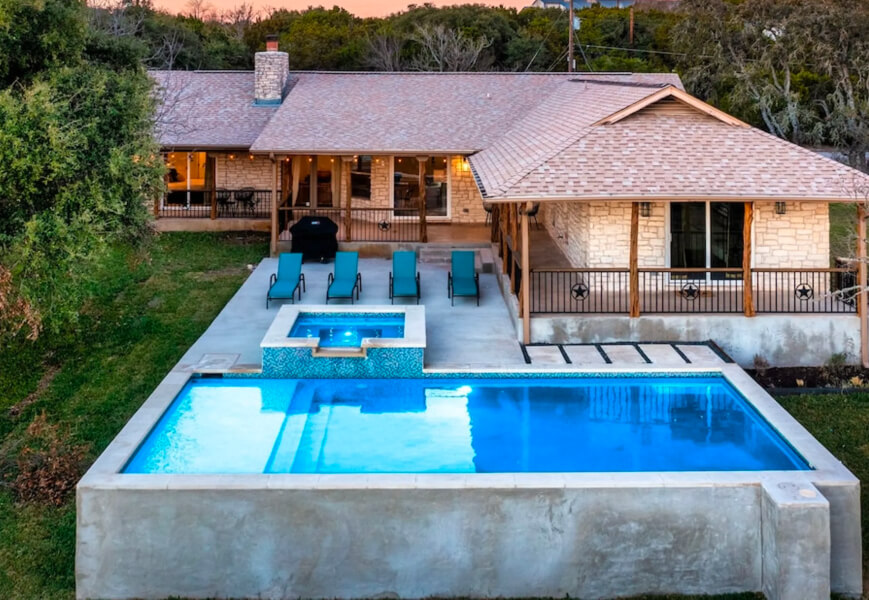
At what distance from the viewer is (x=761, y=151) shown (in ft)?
55.7

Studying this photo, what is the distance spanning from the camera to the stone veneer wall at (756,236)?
1789cm

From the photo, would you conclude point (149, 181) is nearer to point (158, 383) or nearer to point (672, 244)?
point (158, 383)

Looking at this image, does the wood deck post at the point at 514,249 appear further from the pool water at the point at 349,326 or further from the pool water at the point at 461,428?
the pool water at the point at 461,428

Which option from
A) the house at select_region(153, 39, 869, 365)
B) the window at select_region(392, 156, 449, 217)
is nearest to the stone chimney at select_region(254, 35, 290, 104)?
the house at select_region(153, 39, 869, 365)

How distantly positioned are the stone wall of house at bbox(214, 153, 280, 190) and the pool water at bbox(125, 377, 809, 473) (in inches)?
634

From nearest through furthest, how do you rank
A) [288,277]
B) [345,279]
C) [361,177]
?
1. [345,279]
2. [288,277]
3. [361,177]

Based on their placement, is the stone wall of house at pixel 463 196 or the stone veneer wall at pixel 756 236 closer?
the stone veneer wall at pixel 756 236

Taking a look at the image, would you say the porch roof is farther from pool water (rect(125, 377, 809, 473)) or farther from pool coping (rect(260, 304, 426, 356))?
pool water (rect(125, 377, 809, 473))

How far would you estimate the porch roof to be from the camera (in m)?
15.4

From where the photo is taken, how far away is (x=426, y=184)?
88.8 ft

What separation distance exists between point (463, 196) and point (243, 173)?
24.1 feet

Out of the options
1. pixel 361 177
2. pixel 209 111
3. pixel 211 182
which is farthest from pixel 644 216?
pixel 209 111

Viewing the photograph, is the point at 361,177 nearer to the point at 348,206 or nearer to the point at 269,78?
the point at 348,206

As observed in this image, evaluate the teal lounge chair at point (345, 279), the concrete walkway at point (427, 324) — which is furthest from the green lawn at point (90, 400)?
the teal lounge chair at point (345, 279)
